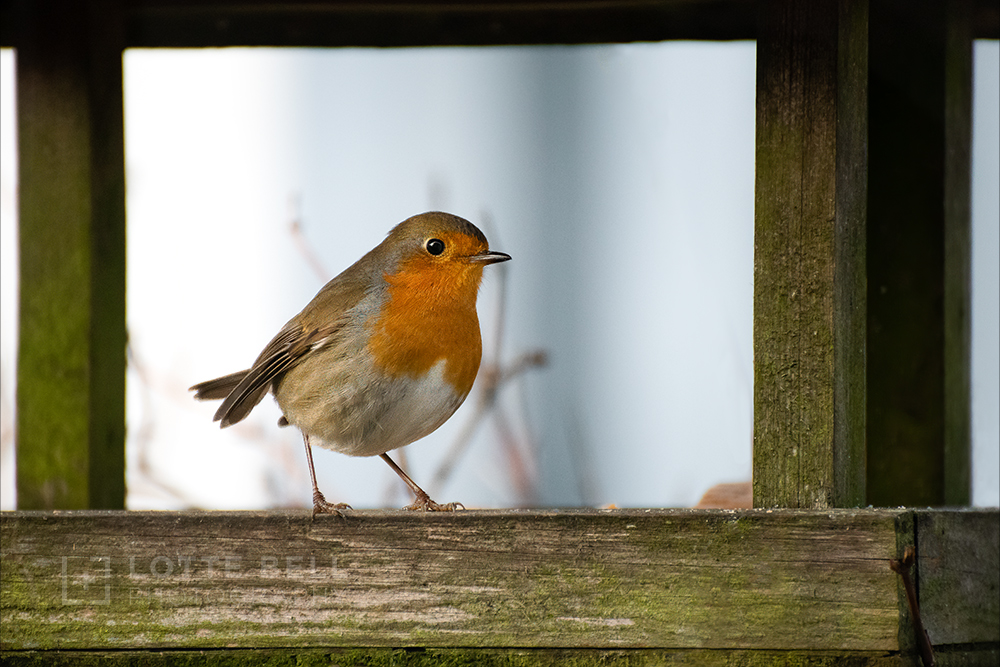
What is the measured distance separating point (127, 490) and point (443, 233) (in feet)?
3.97


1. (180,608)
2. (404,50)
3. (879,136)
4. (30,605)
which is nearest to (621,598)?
(180,608)

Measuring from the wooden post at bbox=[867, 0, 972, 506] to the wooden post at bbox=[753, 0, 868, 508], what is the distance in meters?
0.81

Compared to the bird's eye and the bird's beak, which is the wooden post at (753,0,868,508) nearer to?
the bird's beak

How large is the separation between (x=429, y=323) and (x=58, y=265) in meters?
1.06

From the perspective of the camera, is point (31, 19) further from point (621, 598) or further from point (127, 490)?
point (621, 598)

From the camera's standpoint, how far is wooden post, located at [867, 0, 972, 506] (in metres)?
3.20

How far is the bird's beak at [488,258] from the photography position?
119 inches

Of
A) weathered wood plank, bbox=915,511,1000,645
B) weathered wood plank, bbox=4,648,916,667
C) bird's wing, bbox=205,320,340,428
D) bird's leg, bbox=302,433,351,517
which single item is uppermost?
bird's wing, bbox=205,320,340,428

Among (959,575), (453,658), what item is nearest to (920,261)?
(959,575)

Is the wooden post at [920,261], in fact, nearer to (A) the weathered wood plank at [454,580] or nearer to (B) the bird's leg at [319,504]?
(A) the weathered wood plank at [454,580]

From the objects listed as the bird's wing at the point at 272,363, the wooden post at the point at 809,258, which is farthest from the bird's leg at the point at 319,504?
the wooden post at the point at 809,258

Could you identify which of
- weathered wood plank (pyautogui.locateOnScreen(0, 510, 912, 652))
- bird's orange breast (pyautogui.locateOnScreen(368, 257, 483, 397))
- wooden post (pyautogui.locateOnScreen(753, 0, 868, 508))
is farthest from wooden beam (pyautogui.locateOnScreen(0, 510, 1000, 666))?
bird's orange breast (pyautogui.locateOnScreen(368, 257, 483, 397))

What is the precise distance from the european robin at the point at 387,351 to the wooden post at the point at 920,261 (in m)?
1.12

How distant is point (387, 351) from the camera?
2885 mm
